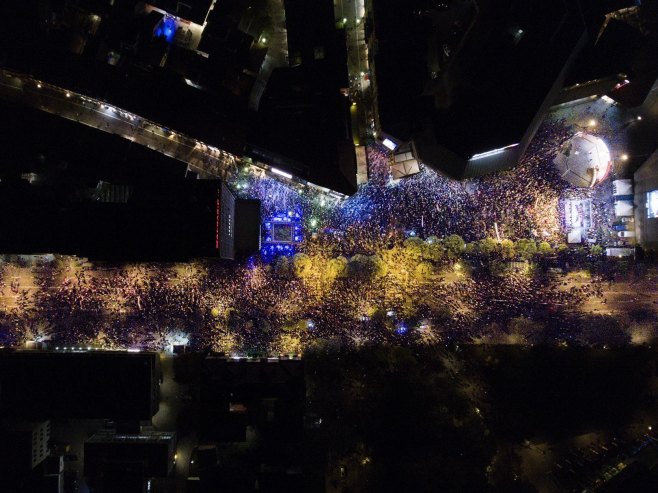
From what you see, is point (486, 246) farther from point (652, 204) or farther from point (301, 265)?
point (301, 265)

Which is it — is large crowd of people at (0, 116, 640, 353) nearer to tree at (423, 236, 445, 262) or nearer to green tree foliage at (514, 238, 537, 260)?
green tree foliage at (514, 238, 537, 260)

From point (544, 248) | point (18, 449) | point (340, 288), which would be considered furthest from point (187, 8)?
point (18, 449)

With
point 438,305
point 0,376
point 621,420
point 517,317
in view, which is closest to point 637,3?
point 517,317

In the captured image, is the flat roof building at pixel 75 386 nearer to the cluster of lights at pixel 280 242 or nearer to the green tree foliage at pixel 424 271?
the cluster of lights at pixel 280 242

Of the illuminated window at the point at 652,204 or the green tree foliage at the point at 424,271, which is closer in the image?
the illuminated window at the point at 652,204

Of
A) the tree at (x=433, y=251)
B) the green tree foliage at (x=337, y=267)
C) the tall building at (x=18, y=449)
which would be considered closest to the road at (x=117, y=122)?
the green tree foliage at (x=337, y=267)

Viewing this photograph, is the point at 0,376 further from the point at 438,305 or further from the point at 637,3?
the point at 637,3
